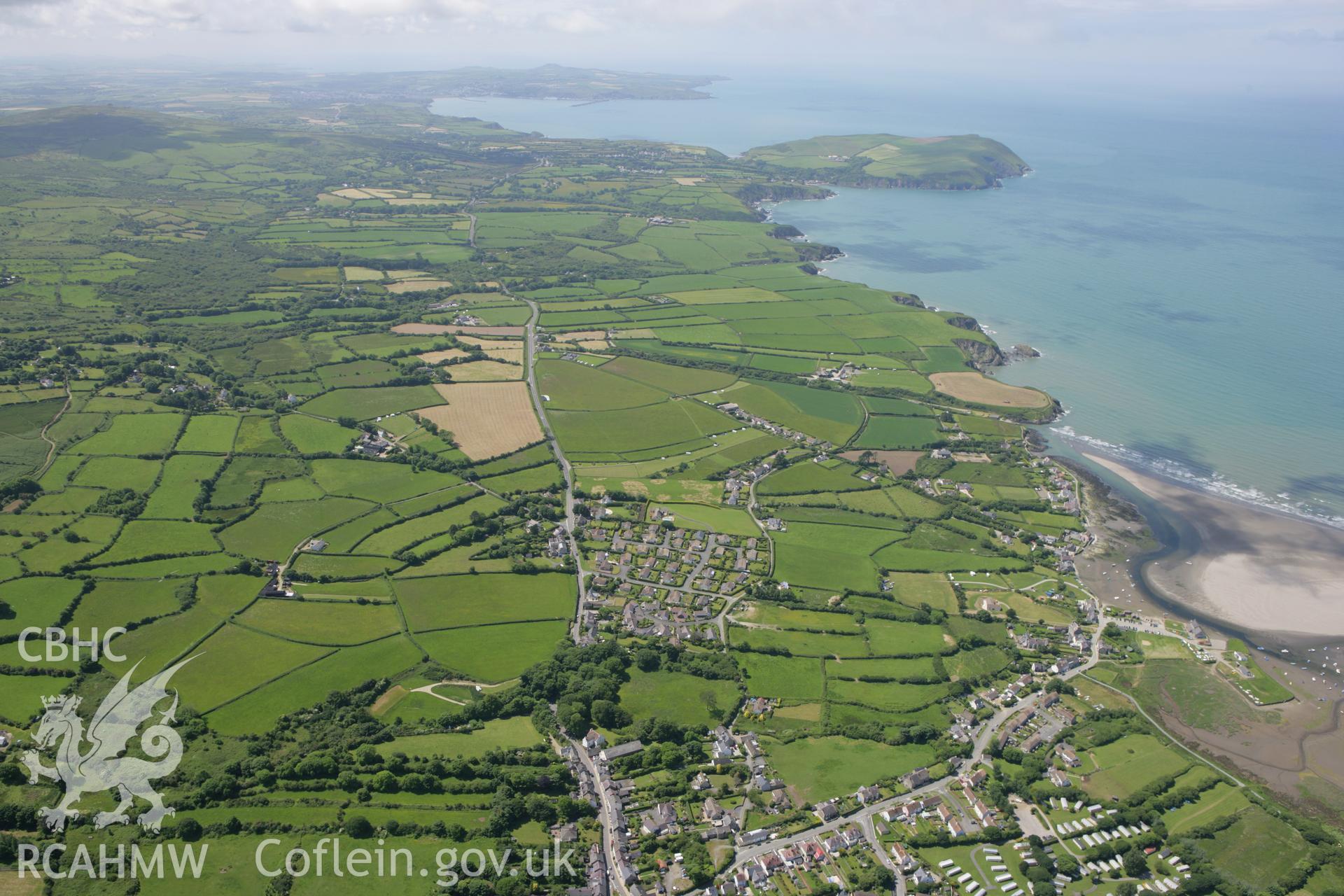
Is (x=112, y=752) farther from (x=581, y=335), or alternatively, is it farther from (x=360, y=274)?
(x=360, y=274)

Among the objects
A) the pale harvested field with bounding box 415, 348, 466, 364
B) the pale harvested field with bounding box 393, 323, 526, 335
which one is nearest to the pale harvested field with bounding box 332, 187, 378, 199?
the pale harvested field with bounding box 393, 323, 526, 335

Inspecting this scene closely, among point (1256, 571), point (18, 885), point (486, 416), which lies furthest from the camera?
point (486, 416)

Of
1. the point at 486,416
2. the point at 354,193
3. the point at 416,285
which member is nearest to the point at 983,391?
the point at 486,416

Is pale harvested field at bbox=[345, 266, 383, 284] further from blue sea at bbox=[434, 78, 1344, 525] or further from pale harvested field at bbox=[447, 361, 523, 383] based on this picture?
blue sea at bbox=[434, 78, 1344, 525]

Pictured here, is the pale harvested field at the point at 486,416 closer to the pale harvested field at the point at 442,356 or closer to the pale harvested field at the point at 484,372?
the pale harvested field at the point at 484,372

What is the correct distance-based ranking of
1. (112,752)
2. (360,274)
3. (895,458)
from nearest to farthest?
1. (112,752)
2. (895,458)
3. (360,274)

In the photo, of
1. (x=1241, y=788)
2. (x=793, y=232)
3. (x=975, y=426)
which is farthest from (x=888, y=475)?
(x=793, y=232)

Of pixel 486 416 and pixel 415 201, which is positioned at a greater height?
pixel 415 201
